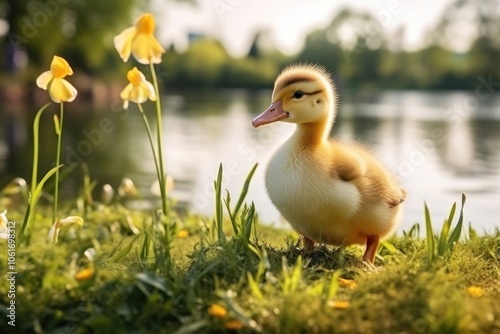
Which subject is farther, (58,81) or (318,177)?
(58,81)

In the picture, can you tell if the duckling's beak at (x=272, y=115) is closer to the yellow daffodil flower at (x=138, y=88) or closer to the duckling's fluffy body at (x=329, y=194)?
the duckling's fluffy body at (x=329, y=194)

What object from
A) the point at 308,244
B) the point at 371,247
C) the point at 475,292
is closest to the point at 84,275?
the point at 308,244

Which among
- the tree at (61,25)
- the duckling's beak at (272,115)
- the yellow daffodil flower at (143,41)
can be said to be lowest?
the duckling's beak at (272,115)

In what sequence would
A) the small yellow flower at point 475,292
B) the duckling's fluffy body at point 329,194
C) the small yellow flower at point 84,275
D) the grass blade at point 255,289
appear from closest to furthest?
the grass blade at point 255,289 < the small yellow flower at point 84,275 < the small yellow flower at point 475,292 < the duckling's fluffy body at point 329,194

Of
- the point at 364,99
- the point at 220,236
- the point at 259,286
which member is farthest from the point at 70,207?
the point at 364,99

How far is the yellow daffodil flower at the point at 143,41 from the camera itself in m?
3.16

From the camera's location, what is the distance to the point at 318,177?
130 inches

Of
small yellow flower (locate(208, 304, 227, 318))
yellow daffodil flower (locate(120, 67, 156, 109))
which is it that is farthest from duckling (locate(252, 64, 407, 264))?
small yellow flower (locate(208, 304, 227, 318))

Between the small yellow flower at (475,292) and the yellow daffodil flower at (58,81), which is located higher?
the yellow daffodil flower at (58,81)

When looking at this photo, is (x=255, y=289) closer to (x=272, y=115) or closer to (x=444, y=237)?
(x=272, y=115)

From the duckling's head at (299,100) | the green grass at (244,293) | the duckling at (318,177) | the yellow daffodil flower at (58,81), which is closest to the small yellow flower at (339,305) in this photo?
the green grass at (244,293)

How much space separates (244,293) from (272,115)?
93 centimetres

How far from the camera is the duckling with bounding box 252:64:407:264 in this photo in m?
3.31

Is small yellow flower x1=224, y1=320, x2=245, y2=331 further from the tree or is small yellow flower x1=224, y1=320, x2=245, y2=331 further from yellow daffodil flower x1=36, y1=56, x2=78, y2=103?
the tree
